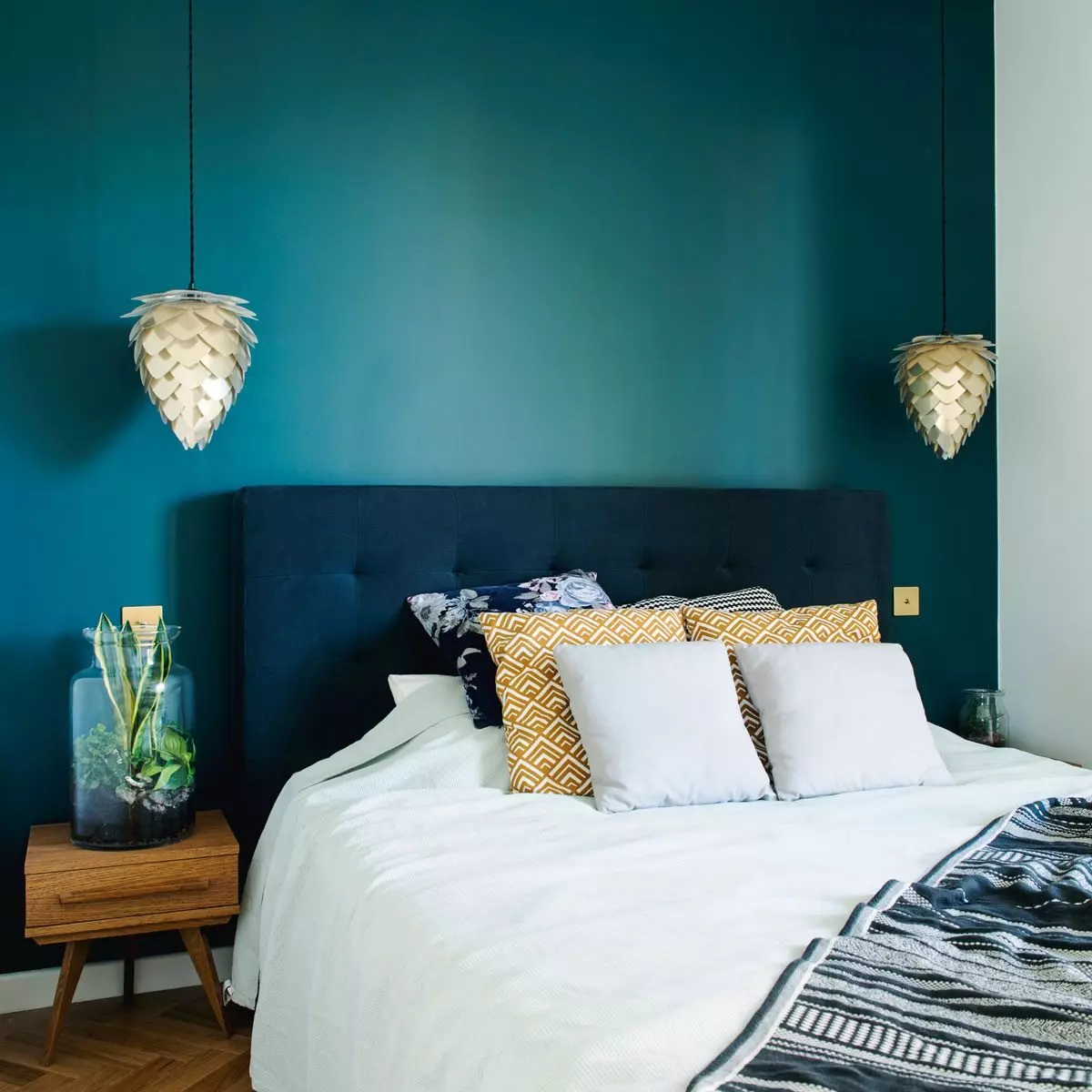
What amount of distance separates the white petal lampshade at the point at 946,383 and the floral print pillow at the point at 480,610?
1.08 meters

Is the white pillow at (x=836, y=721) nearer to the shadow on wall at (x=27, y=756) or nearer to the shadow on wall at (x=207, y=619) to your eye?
the shadow on wall at (x=207, y=619)

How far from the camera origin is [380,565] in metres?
2.77

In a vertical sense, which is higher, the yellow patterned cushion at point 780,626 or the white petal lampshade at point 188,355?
the white petal lampshade at point 188,355

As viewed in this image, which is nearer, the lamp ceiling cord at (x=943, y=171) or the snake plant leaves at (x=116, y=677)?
the snake plant leaves at (x=116, y=677)

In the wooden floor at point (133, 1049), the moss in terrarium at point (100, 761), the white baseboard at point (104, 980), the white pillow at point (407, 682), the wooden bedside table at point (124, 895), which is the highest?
the white pillow at point (407, 682)

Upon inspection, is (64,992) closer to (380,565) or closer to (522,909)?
(380,565)

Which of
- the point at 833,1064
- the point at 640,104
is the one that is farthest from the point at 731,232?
the point at 833,1064

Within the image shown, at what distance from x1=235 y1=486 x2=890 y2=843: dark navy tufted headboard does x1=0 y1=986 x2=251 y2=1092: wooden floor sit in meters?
0.47

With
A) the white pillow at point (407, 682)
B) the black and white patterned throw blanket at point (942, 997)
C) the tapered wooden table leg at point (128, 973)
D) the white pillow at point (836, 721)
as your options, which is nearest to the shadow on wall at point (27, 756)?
the tapered wooden table leg at point (128, 973)

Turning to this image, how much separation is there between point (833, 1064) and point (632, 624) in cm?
149

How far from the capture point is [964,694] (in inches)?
140

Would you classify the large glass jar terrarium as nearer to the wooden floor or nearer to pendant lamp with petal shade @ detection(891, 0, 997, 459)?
the wooden floor

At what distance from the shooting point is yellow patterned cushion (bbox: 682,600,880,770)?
2645mm

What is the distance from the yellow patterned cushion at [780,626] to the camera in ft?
8.68
